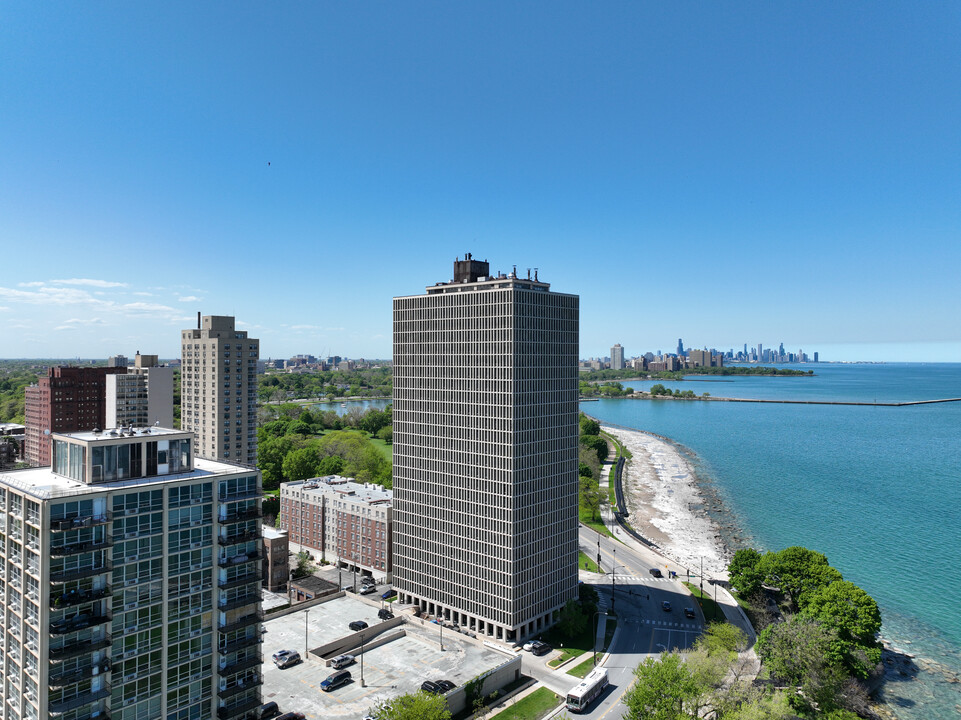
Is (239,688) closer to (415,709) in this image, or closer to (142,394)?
(415,709)

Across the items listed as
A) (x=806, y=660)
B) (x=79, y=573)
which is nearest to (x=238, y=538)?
(x=79, y=573)

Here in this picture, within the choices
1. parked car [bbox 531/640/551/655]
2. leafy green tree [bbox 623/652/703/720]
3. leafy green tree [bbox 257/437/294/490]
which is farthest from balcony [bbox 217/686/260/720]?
leafy green tree [bbox 257/437/294/490]

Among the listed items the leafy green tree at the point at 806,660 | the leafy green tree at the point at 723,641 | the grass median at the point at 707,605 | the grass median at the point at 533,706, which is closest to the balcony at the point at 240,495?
the grass median at the point at 533,706

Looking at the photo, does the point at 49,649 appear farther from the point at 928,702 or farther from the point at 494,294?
the point at 928,702

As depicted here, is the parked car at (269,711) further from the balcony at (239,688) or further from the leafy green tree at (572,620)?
the leafy green tree at (572,620)

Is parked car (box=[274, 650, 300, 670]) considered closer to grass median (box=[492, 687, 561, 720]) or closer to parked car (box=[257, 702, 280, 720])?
parked car (box=[257, 702, 280, 720])

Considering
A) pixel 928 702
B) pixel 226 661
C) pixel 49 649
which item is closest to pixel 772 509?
pixel 928 702
